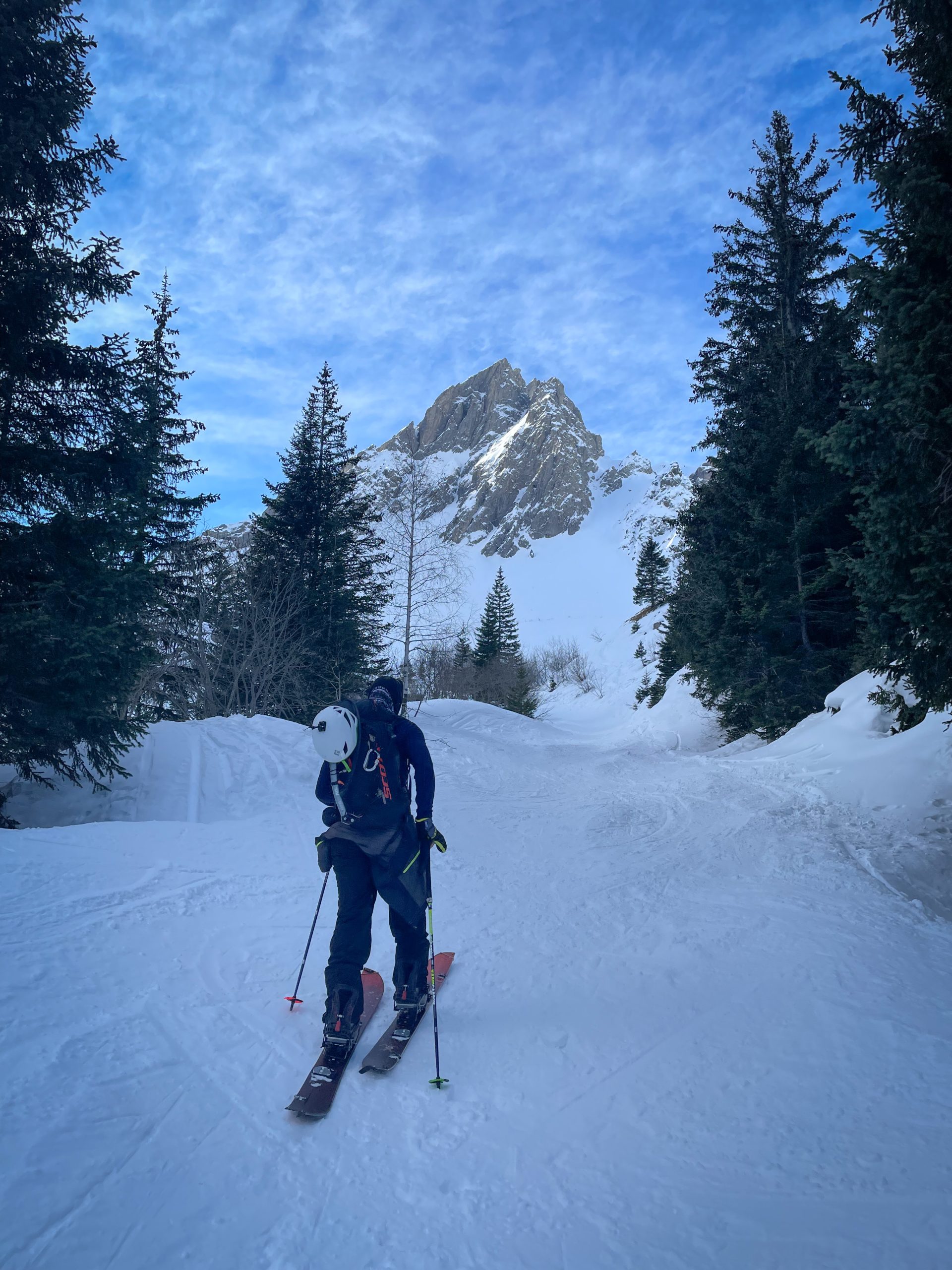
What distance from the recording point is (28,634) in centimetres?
635

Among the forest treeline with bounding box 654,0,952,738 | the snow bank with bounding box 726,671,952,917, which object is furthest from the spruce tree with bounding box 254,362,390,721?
the snow bank with bounding box 726,671,952,917

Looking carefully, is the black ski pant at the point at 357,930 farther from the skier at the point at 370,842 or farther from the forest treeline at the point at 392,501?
the forest treeline at the point at 392,501

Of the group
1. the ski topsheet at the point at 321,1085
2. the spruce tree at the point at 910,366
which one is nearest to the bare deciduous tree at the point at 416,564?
the spruce tree at the point at 910,366

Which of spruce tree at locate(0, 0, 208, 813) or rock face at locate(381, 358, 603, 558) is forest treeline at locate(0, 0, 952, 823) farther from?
rock face at locate(381, 358, 603, 558)

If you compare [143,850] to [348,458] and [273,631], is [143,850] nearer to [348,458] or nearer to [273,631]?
[273,631]

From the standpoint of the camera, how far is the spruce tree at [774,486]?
1277 centimetres

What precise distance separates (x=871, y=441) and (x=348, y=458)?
15399 millimetres

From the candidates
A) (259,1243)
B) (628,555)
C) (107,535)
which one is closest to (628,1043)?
(259,1243)

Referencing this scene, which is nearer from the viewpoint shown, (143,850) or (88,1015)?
(88,1015)

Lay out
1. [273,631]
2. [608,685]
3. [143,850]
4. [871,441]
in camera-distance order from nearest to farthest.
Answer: [871,441], [143,850], [273,631], [608,685]

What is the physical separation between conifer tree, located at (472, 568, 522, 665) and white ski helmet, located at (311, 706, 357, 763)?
3353 centimetres

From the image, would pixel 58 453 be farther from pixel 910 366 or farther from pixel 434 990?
pixel 910 366

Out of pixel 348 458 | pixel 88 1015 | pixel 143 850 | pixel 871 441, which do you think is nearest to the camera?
pixel 88 1015

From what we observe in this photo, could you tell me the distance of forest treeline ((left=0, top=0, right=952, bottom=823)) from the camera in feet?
17.0
